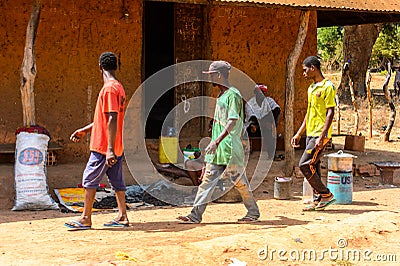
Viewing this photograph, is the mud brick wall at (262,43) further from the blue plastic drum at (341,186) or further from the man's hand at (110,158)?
the man's hand at (110,158)

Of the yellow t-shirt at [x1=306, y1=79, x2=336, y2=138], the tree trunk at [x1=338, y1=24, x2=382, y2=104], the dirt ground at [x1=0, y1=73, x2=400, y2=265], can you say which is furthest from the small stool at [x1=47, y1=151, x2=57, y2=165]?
the tree trunk at [x1=338, y1=24, x2=382, y2=104]

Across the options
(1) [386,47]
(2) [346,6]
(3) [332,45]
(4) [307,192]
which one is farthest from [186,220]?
(3) [332,45]

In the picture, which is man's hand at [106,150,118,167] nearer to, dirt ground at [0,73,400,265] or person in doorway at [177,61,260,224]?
dirt ground at [0,73,400,265]

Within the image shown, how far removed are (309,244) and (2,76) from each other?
215 inches

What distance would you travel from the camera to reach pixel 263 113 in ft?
35.4

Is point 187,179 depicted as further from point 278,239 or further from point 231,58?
point 278,239

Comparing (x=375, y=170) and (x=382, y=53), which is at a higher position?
(x=382, y=53)

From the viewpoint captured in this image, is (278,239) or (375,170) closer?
(278,239)

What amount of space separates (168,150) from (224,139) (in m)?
3.51

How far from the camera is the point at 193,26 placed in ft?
38.9

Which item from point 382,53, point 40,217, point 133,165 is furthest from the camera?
point 382,53

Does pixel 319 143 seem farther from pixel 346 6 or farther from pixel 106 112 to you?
pixel 346 6

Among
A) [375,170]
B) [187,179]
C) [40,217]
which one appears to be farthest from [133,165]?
[375,170]

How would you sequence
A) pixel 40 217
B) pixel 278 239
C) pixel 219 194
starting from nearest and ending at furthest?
pixel 278 239 < pixel 40 217 < pixel 219 194
